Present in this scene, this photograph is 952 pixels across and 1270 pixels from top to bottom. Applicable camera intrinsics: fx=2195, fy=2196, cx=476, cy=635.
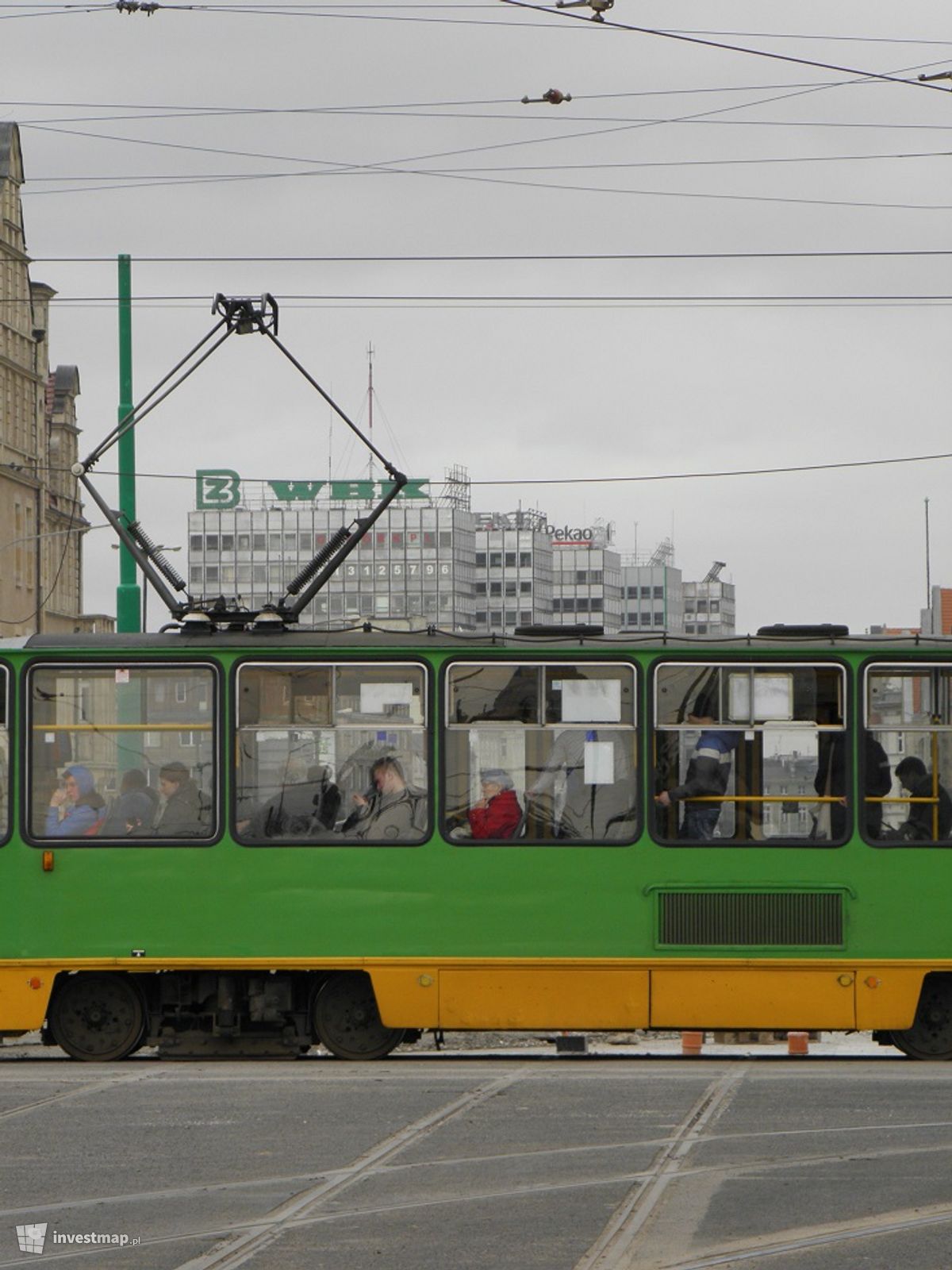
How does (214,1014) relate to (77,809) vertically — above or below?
below

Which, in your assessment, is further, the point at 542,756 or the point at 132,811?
the point at 132,811

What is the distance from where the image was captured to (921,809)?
1476cm

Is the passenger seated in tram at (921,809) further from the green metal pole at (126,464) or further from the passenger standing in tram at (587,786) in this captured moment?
the green metal pole at (126,464)

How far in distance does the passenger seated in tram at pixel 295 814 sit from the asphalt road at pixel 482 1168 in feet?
5.86

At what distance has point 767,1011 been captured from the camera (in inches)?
574

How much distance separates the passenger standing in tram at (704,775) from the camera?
14.7m

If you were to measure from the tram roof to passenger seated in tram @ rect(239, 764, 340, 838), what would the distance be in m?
0.96

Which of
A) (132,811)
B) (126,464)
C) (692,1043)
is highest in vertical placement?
(126,464)

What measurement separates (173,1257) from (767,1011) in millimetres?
7628

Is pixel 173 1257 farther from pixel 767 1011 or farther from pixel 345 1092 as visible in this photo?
pixel 767 1011

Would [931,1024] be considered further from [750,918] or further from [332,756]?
[332,756]

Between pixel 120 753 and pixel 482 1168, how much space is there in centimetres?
588

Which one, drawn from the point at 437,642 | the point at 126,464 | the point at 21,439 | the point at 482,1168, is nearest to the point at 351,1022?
the point at 437,642

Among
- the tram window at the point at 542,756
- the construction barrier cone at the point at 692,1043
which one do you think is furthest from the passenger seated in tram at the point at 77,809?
the construction barrier cone at the point at 692,1043
